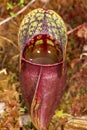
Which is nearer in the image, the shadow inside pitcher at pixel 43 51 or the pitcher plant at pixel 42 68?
the pitcher plant at pixel 42 68

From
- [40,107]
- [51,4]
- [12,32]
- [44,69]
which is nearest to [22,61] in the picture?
[44,69]

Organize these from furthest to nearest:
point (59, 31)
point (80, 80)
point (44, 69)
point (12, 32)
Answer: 1. point (12, 32)
2. point (80, 80)
3. point (59, 31)
4. point (44, 69)

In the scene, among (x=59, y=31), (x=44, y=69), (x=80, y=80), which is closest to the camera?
(x=44, y=69)

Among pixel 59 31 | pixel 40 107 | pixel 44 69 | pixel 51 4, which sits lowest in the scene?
pixel 40 107

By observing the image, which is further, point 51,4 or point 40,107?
point 51,4

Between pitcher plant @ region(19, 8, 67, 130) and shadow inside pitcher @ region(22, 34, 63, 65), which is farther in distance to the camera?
shadow inside pitcher @ region(22, 34, 63, 65)

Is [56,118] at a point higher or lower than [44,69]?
lower

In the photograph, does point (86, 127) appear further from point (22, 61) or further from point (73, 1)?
point (73, 1)

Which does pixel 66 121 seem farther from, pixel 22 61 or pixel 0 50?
pixel 0 50

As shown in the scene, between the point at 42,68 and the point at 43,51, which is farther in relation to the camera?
the point at 43,51
